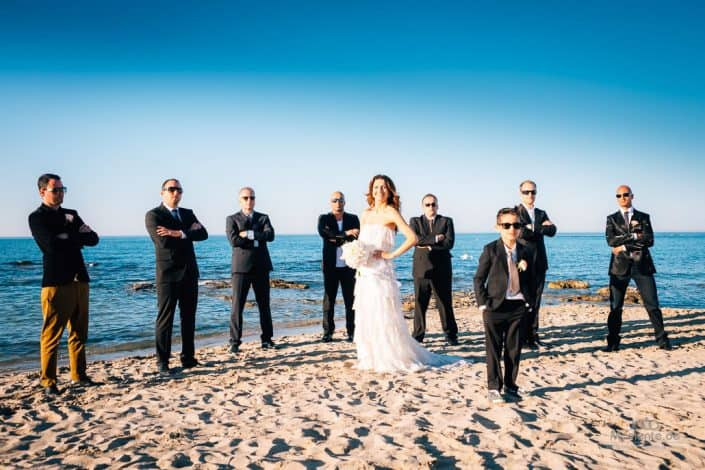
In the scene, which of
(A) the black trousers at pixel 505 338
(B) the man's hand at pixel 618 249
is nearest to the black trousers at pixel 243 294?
(A) the black trousers at pixel 505 338

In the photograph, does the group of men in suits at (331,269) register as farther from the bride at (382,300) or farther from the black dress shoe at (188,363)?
the bride at (382,300)

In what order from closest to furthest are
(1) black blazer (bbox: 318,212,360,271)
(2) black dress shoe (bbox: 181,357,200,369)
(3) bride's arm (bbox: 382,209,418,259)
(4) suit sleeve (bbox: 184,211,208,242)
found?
(3) bride's arm (bbox: 382,209,418,259)
(4) suit sleeve (bbox: 184,211,208,242)
(2) black dress shoe (bbox: 181,357,200,369)
(1) black blazer (bbox: 318,212,360,271)

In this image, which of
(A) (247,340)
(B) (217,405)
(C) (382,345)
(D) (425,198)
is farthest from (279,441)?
(A) (247,340)

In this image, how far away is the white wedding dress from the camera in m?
6.11

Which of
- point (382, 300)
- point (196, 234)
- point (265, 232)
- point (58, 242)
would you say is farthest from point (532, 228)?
point (58, 242)

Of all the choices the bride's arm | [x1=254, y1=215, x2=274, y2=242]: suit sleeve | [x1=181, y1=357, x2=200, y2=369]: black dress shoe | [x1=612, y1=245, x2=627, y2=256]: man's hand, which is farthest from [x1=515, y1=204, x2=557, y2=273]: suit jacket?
[x1=181, y1=357, x2=200, y2=369]: black dress shoe

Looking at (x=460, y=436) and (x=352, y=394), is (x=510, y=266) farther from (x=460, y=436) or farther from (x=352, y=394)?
(x=352, y=394)

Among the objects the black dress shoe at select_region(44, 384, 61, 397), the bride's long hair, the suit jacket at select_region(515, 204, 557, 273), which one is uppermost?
the bride's long hair

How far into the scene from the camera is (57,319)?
531 centimetres

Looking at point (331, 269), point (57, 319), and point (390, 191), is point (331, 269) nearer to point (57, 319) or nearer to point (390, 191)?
point (390, 191)

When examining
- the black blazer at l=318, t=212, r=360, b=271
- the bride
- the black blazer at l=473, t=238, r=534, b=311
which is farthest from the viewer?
the black blazer at l=318, t=212, r=360, b=271

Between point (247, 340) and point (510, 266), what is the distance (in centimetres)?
690

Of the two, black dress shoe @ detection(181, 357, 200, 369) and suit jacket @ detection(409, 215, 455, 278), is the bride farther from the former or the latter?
black dress shoe @ detection(181, 357, 200, 369)

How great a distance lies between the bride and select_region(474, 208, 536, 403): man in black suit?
1.55 meters
